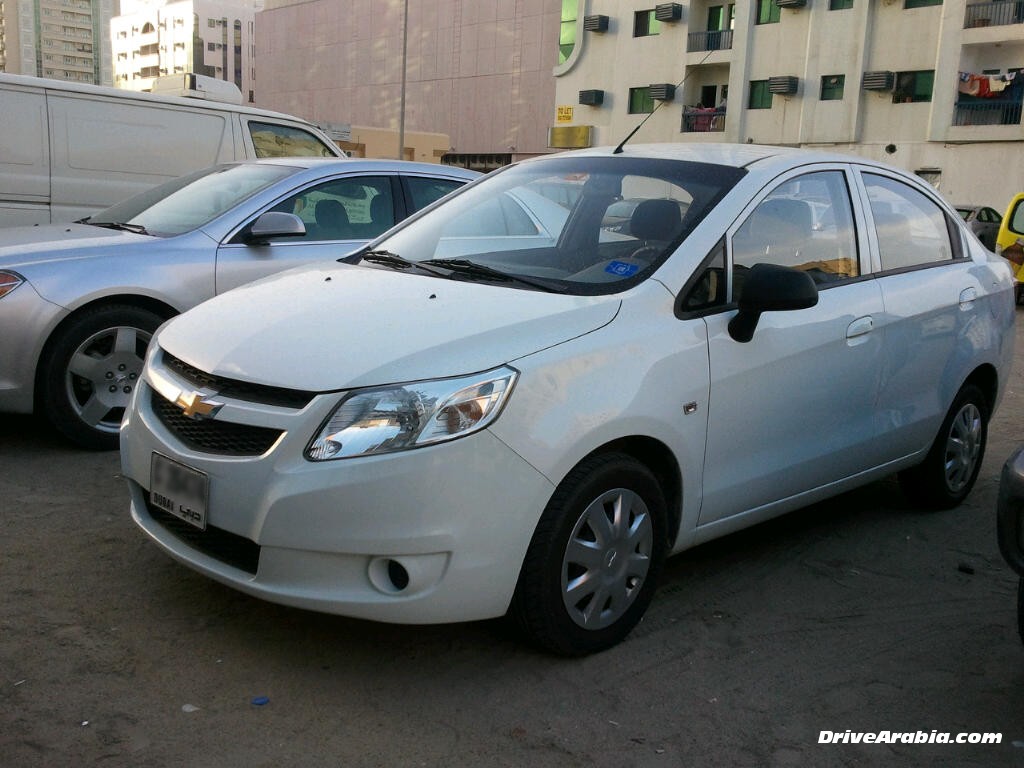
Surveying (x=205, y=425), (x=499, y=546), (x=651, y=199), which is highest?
(x=651, y=199)

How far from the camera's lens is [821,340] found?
4059mm

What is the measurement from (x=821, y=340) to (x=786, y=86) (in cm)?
3921

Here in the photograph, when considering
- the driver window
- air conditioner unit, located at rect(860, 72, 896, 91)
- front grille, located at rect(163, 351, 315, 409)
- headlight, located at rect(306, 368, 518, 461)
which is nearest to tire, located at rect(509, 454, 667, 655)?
headlight, located at rect(306, 368, 518, 461)

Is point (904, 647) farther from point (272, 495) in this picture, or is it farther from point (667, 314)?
point (272, 495)

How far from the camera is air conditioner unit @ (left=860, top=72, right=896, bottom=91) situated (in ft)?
125

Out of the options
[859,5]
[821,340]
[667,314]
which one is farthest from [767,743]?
[859,5]

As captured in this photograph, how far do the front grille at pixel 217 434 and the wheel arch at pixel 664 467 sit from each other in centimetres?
108

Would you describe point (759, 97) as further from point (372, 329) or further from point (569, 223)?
point (372, 329)

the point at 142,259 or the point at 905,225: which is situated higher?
the point at 905,225

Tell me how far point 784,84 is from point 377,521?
40941mm

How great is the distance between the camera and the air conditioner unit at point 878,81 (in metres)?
38.0

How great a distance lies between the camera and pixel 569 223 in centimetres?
416

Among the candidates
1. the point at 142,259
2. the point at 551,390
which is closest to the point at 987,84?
the point at 142,259

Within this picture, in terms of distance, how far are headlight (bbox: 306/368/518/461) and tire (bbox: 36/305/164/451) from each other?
2.86 m
